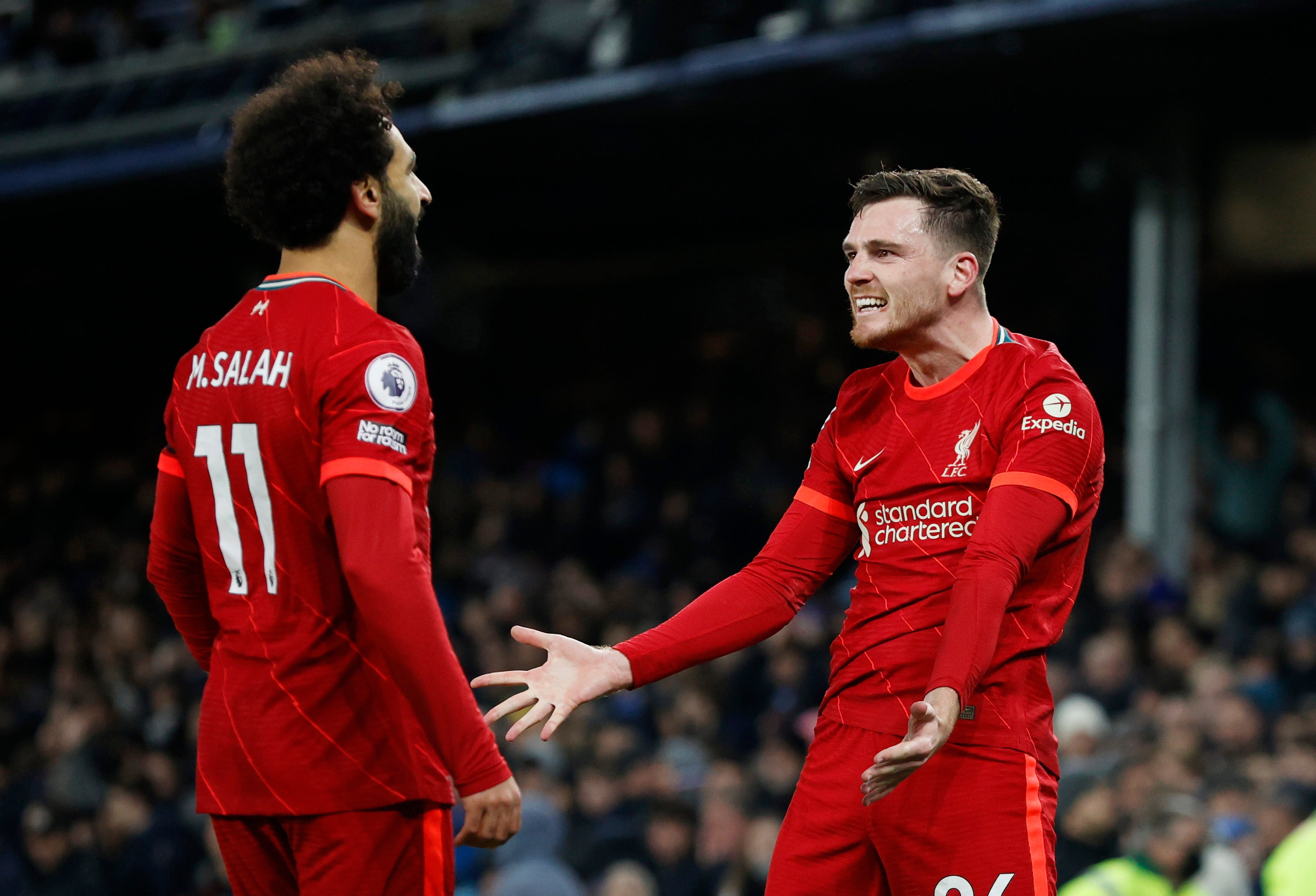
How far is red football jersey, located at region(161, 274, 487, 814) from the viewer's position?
2721 millimetres

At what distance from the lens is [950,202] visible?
10.4 feet

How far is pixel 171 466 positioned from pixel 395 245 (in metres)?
0.57

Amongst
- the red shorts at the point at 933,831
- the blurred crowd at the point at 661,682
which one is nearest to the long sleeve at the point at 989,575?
the red shorts at the point at 933,831

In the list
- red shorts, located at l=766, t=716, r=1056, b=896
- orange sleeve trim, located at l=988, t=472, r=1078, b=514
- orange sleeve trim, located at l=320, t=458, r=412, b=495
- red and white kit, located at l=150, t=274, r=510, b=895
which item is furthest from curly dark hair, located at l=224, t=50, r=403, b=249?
red shorts, located at l=766, t=716, r=1056, b=896

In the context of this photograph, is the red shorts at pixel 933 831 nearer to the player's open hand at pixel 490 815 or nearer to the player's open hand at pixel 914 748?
the player's open hand at pixel 914 748

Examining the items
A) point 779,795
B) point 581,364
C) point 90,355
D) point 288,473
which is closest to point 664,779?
point 779,795

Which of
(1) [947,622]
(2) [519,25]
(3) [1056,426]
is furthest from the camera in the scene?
(2) [519,25]

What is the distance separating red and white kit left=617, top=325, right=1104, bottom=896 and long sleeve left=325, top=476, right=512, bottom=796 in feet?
1.81

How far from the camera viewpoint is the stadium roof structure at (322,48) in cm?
977

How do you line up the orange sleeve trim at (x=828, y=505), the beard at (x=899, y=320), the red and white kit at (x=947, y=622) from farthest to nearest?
the orange sleeve trim at (x=828, y=505) < the beard at (x=899, y=320) < the red and white kit at (x=947, y=622)

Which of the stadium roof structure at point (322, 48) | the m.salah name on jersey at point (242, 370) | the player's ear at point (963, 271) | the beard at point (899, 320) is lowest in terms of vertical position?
the m.salah name on jersey at point (242, 370)

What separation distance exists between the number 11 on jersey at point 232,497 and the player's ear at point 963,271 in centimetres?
134

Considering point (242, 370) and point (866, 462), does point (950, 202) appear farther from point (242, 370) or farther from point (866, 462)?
point (242, 370)

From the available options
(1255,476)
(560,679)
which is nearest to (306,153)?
(560,679)
